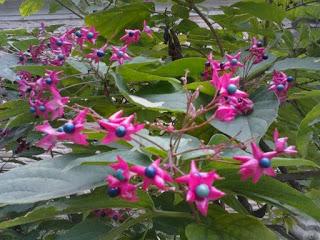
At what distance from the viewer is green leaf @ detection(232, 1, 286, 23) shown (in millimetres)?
1131

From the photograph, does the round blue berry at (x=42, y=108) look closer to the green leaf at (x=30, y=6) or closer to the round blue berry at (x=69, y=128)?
the round blue berry at (x=69, y=128)

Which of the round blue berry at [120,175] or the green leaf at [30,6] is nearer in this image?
the round blue berry at [120,175]

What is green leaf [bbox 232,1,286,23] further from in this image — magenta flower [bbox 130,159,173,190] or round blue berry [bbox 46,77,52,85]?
magenta flower [bbox 130,159,173,190]

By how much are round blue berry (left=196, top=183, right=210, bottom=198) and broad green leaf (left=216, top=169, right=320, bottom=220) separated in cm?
15

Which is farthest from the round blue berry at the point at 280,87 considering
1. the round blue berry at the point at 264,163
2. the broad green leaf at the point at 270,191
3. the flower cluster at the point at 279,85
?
the round blue berry at the point at 264,163

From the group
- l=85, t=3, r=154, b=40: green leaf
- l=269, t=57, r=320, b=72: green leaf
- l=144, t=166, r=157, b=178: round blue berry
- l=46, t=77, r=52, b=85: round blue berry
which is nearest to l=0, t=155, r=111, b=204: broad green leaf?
l=144, t=166, r=157, b=178: round blue berry

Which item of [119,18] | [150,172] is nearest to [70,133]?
[150,172]

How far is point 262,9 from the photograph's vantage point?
1.14 m

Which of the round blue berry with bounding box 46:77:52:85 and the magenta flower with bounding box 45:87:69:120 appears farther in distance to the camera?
the round blue berry with bounding box 46:77:52:85

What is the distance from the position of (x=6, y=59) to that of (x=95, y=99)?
0.89 feet

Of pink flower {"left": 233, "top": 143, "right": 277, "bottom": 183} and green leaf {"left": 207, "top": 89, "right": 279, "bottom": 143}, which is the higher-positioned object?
pink flower {"left": 233, "top": 143, "right": 277, "bottom": 183}

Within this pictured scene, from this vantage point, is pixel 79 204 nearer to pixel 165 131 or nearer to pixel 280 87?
pixel 165 131

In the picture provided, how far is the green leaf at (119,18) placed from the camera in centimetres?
112

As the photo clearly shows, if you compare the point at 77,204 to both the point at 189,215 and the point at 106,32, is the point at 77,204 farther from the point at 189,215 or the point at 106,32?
the point at 106,32
